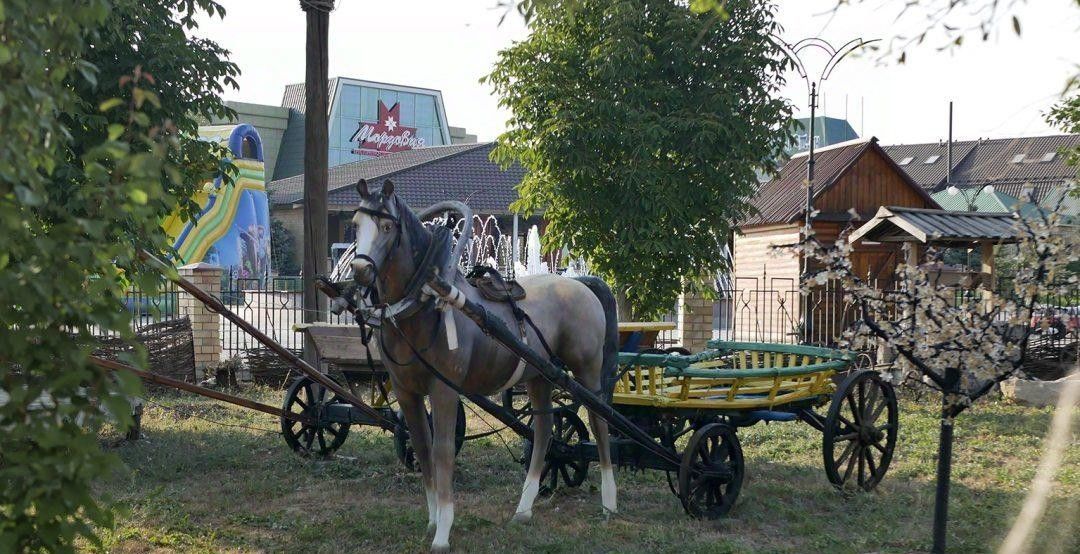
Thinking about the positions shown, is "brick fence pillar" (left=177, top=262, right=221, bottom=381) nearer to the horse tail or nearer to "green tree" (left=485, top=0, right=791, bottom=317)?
"green tree" (left=485, top=0, right=791, bottom=317)

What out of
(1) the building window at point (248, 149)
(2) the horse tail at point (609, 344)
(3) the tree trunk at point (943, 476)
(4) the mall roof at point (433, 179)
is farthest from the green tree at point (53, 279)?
(1) the building window at point (248, 149)

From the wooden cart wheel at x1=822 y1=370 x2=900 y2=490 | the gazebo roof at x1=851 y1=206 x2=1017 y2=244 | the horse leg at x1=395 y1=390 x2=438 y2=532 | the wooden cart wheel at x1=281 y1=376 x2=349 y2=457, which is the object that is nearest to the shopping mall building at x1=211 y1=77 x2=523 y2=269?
the gazebo roof at x1=851 y1=206 x2=1017 y2=244

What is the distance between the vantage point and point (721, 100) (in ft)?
42.6

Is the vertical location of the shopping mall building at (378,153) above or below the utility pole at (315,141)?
above

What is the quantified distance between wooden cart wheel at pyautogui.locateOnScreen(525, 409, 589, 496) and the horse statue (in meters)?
0.40

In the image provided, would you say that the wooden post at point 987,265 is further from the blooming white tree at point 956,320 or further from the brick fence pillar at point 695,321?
the blooming white tree at point 956,320

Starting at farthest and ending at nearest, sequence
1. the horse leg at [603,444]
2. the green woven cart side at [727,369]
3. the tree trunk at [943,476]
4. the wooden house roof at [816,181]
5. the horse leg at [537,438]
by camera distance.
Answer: the wooden house roof at [816,181] < the horse leg at [603,444] < the horse leg at [537,438] < the green woven cart side at [727,369] < the tree trunk at [943,476]

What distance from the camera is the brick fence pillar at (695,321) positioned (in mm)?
15594

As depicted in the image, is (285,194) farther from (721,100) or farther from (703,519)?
(703,519)

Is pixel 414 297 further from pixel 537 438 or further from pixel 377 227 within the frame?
pixel 537 438

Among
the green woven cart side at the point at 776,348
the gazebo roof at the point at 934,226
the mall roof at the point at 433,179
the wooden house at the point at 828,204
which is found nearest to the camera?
the green woven cart side at the point at 776,348

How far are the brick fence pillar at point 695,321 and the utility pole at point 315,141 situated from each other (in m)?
6.35

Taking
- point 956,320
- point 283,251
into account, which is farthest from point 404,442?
point 283,251

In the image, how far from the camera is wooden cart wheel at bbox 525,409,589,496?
7500 millimetres
